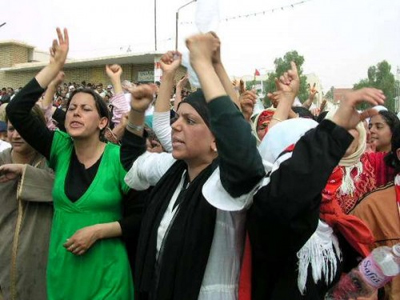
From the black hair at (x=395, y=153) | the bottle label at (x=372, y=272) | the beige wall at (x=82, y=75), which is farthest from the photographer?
the beige wall at (x=82, y=75)

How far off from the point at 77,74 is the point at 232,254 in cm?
2453

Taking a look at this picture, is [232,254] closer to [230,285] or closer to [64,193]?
[230,285]

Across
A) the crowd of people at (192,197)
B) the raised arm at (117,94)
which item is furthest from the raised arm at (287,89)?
the raised arm at (117,94)

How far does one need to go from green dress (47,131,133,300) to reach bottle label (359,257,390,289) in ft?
4.22

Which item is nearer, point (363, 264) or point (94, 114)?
point (363, 264)

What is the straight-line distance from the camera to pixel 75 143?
8.43ft

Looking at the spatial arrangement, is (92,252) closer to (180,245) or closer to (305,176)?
(180,245)

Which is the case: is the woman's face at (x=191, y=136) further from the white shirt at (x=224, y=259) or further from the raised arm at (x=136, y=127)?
the raised arm at (x=136, y=127)

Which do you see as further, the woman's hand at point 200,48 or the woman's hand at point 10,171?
the woman's hand at point 10,171

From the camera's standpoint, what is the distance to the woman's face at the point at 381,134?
4.18 metres

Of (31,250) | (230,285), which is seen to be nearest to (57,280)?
(31,250)

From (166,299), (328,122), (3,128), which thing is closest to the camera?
(328,122)

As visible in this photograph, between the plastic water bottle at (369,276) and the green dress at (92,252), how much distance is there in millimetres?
A: 1152

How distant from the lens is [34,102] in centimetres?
247
